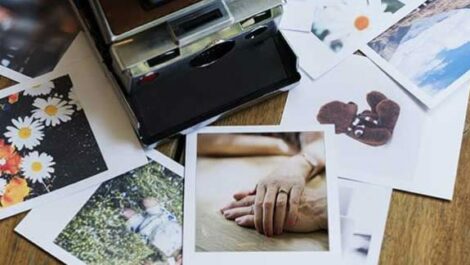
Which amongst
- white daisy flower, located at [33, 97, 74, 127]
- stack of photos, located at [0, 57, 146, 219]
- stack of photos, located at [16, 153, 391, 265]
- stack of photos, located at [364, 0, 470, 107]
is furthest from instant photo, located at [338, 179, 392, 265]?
white daisy flower, located at [33, 97, 74, 127]

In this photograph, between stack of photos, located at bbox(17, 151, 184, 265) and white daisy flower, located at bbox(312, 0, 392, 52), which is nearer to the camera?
stack of photos, located at bbox(17, 151, 184, 265)

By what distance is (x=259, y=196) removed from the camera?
35.2 inches

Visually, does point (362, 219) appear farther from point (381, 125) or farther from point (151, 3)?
point (151, 3)

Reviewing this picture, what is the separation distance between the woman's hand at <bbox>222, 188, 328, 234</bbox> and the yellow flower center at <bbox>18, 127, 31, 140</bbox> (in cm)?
28

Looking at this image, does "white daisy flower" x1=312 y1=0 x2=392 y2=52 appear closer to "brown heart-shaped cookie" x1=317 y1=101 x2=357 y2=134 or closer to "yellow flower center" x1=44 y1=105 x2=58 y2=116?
"brown heart-shaped cookie" x1=317 y1=101 x2=357 y2=134

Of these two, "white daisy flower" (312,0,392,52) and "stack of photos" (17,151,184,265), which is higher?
"white daisy flower" (312,0,392,52)

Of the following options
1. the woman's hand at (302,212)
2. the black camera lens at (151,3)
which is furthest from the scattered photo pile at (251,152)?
the black camera lens at (151,3)

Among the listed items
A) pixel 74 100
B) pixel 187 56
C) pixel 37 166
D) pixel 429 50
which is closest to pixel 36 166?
pixel 37 166

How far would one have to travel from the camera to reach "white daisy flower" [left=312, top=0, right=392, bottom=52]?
3.31 ft

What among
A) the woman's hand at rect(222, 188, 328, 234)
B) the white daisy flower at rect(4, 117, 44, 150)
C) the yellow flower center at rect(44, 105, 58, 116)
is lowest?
the woman's hand at rect(222, 188, 328, 234)

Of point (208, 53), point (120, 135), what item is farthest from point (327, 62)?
point (120, 135)

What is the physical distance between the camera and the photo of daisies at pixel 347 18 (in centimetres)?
101

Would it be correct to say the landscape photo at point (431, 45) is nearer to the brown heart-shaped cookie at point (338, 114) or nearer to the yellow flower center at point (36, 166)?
the brown heart-shaped cookie at point (338, 114)

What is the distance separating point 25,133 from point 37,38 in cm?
15
